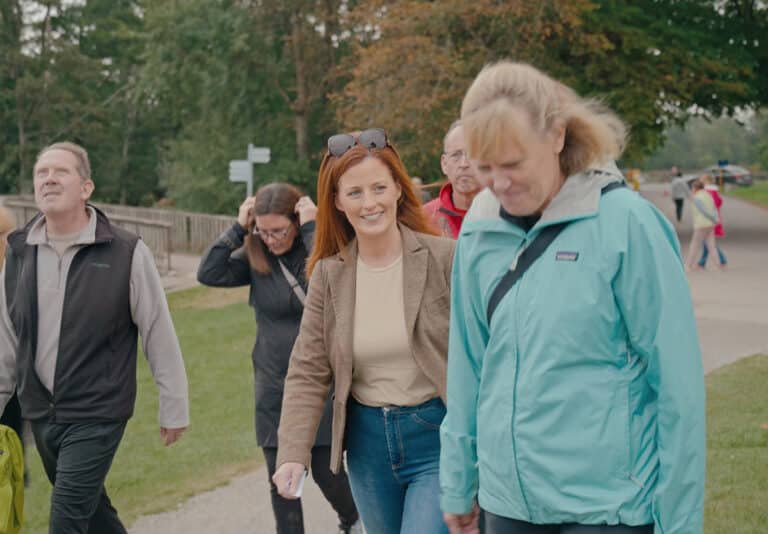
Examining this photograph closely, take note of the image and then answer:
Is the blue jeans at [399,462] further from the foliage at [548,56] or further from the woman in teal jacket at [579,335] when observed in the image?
the foliage at [548,56]

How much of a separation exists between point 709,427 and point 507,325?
5.54m

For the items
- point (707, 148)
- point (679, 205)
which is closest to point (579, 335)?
point (679, 205)

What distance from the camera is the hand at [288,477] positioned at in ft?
11.1

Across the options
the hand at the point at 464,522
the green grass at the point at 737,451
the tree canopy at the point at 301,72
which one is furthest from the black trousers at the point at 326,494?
the tree canopy at the point at 301,72

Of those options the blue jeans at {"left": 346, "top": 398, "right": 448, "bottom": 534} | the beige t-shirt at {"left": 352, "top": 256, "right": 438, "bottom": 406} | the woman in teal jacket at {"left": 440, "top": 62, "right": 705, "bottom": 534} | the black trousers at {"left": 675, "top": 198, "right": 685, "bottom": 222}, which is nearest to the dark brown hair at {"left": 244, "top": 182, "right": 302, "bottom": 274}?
the beige t-shirt at {"left": 352, "top": 256, "right": 438, "bottom": 406}

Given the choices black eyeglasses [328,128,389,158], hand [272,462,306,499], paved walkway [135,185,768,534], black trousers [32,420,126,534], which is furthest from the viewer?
paved walkway [135,185,768,534]

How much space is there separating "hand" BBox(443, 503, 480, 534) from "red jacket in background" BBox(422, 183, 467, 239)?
6.98 ft

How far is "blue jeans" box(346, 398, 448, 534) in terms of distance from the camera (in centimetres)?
347

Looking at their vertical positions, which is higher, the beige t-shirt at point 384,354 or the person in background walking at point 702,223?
the beige t-shirt at point 384,354

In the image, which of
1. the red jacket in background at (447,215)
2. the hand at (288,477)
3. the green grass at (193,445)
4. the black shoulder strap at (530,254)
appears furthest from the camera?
the green grass at (193,445)

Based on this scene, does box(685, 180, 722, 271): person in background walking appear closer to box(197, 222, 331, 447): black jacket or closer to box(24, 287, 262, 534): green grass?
box(24, 287, 262, 534): green grass

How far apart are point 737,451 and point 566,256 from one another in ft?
15.9

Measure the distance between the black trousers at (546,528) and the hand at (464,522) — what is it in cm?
18

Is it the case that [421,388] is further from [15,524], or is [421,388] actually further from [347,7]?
[347,7]
